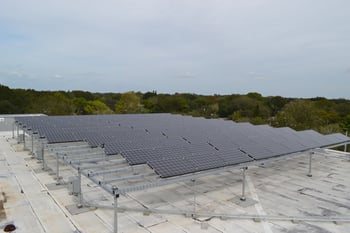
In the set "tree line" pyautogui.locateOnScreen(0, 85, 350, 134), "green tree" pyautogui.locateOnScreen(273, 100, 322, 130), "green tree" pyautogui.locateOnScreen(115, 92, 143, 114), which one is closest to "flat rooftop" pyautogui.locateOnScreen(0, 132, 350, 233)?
"tree line" pyautogui.locateOnScreen(0, 85, 350, 134)

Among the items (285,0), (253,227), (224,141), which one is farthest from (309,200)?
(285,0)

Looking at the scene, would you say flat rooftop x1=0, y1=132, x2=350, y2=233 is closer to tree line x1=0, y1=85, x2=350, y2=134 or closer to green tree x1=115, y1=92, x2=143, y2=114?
tree line x1=0, y1=85, x2=350, y2=134

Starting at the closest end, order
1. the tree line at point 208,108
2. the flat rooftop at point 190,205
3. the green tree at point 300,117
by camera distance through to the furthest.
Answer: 1. the flat rooftop at point 190,205
2. the green tree at point 300,117
3. the tree line at point 208,108

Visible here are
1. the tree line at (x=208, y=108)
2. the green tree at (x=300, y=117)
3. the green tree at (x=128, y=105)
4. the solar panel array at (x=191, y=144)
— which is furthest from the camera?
the green tree at (x=128, y=105)

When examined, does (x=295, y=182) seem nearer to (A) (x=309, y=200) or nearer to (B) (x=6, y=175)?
(A) (x=309, y=200)

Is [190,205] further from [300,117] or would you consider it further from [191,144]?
[300,117]

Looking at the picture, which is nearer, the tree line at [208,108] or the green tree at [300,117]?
the green tree at [300,117]

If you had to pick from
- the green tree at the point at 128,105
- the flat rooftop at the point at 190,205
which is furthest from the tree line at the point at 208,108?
the flat rooftop at the point at 190,205

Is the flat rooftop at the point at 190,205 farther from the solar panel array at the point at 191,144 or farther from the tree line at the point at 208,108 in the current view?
the tree line at the point at 208,108
